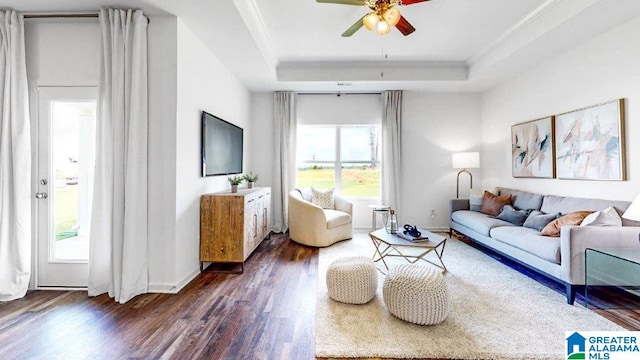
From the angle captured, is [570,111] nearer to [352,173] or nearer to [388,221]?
[388,221]

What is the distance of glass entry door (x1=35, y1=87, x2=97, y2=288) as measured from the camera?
265cm

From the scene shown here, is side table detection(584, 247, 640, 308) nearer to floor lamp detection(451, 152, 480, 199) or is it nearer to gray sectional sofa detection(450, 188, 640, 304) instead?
gray sectional sofa detection(450, 188, 640, 304)

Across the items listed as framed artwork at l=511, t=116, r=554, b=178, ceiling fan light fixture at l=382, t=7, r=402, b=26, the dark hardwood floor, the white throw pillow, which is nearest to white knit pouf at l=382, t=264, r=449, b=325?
the dark hardwood floor

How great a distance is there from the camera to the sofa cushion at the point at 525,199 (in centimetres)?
367

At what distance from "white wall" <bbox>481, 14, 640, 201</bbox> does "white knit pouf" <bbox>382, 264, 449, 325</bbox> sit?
2.48m

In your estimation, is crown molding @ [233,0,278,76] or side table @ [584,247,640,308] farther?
crown molding @ [233,0,278,76]

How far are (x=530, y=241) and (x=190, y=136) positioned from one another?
148 inches

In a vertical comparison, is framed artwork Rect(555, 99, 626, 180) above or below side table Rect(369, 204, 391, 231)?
above

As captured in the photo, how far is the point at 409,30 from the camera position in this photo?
2.77m

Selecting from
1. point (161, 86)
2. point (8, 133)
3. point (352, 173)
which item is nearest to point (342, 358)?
point (161, 86)

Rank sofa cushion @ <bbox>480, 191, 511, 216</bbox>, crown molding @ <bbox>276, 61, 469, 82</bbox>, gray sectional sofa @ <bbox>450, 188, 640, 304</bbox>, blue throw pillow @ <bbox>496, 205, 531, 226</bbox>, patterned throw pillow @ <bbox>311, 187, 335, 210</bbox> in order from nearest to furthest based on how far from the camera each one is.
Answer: gray sectional sofa @ <bbox>450, 188, 640, 304</bbox>
blue throw pillow @ <bbox>496, 205, 531, 226</bbox>
sofa cushion @ <bbox>480, 191, 511, 216</bbox>
crown molding @ <bbox>276, 61, 469, 82</bbox>
patterned throw pillow @ <bbox>311, 187, 335, 210</bbox>

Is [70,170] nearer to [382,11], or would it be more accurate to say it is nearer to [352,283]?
[352,283]

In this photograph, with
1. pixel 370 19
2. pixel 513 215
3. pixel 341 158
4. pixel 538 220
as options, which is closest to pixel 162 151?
pixel 370 19

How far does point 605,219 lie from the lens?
2.50 metres
